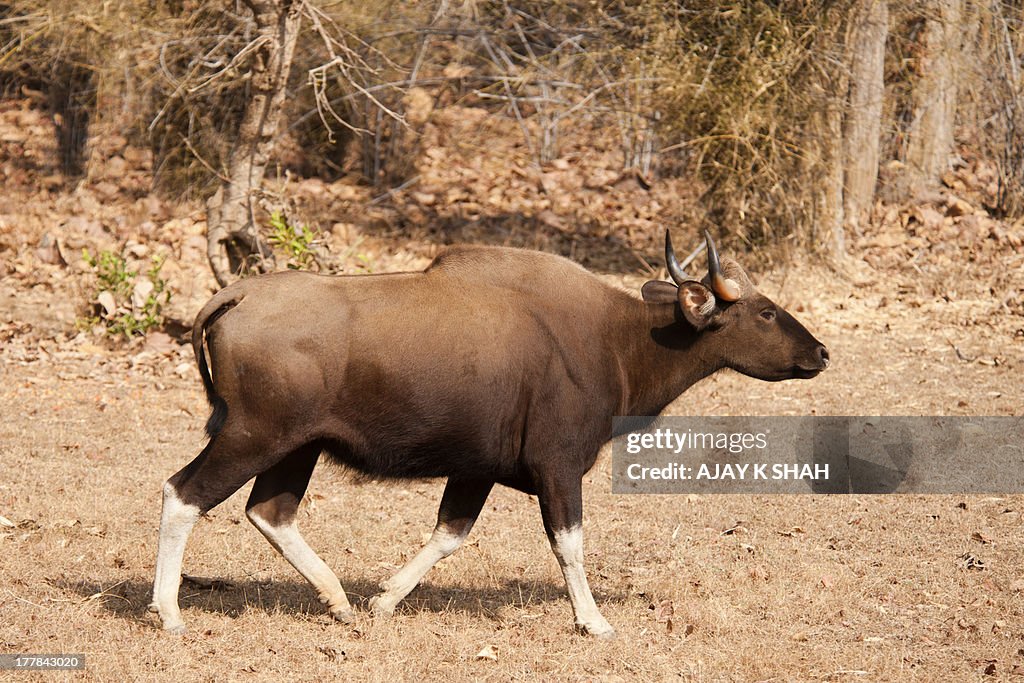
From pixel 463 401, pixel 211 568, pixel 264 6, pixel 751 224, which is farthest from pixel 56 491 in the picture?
pixel 751 224

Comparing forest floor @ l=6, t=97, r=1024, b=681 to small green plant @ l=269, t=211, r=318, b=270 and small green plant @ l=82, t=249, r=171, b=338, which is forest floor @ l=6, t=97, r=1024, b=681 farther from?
small green plant @ l=269, t=211, r=318, b=270

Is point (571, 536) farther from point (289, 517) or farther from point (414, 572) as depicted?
point (289, 517)

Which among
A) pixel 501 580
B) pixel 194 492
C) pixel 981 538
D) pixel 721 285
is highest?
pixel 721 285

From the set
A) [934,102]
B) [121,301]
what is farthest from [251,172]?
[934,102]

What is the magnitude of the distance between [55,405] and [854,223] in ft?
34.9

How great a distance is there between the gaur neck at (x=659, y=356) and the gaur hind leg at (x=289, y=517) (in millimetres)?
1705

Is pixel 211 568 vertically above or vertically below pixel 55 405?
above

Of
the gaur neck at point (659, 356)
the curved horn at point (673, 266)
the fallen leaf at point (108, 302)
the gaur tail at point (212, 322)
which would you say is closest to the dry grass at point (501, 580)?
the gaur tail at point (212, 322)

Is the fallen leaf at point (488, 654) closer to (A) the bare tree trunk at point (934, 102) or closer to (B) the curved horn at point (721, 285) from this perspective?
(B) the curved horn at point (721, 285)

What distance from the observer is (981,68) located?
17.3 m

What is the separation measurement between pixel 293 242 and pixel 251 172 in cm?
128

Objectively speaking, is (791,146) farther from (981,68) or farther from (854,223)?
(981,68)

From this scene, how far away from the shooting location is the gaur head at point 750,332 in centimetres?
668

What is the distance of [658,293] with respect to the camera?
6.74 metres
